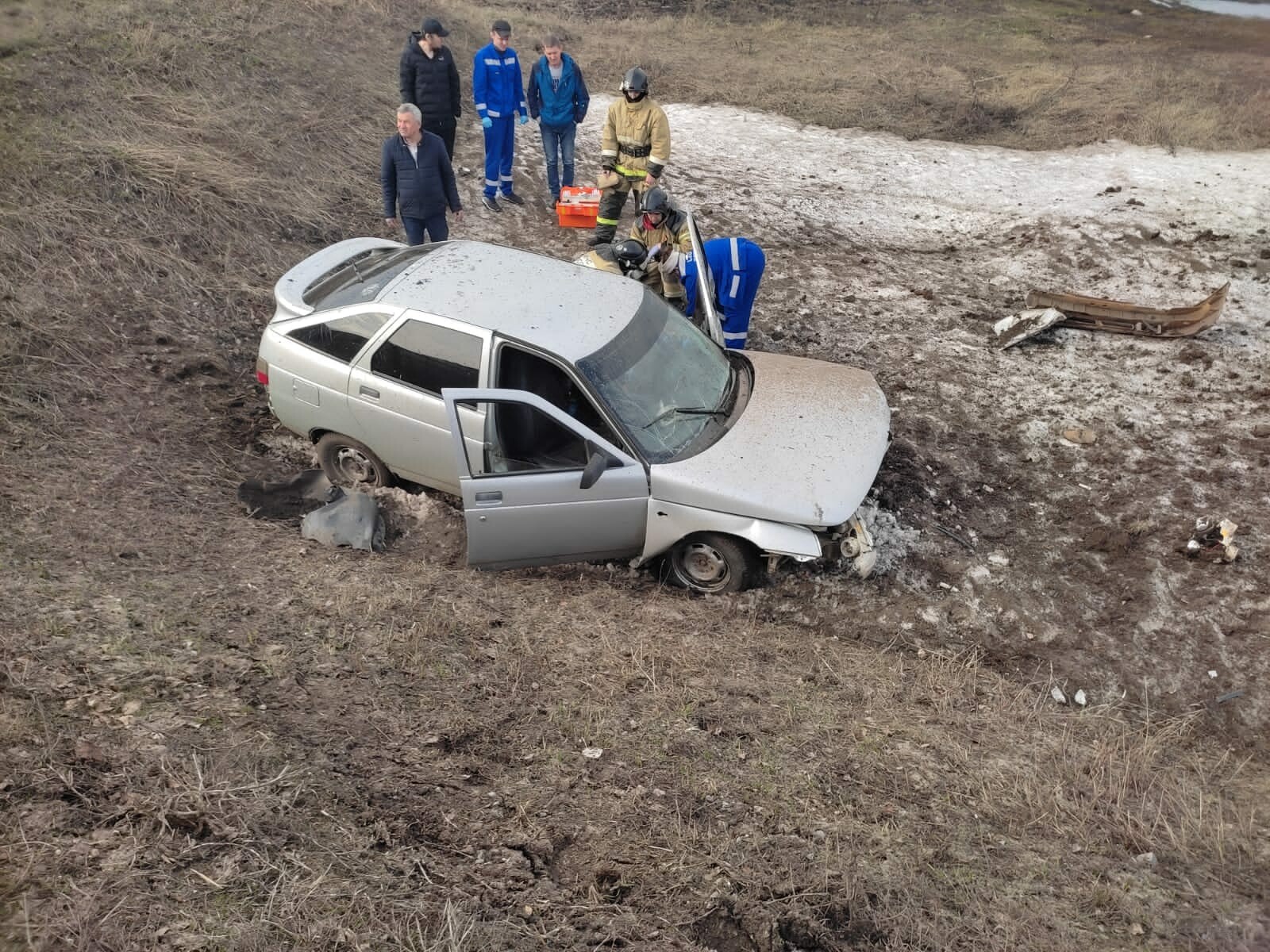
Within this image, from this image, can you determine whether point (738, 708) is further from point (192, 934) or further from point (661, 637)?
point (192, 934)

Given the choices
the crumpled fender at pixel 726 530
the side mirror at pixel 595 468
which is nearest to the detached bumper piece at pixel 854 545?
the crumpled fender at pixel 726 530

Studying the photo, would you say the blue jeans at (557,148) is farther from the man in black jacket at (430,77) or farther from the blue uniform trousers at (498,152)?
the man in black jacket at (430,77)

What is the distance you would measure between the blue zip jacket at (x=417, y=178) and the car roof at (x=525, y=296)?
1.94 metres

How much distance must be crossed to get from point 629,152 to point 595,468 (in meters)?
5.14

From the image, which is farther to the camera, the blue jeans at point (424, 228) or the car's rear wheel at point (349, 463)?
the blue jeans at point (424, 228)

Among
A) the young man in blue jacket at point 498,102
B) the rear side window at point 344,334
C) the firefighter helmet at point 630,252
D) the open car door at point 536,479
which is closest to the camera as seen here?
the open car door at point 536,479

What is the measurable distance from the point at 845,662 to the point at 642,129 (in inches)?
238

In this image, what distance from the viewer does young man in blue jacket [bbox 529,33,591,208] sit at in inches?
375

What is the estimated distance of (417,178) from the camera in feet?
24.5

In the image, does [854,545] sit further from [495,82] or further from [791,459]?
[495,82]

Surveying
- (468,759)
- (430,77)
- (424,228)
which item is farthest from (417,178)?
(468,759)

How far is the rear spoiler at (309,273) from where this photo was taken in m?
5.87

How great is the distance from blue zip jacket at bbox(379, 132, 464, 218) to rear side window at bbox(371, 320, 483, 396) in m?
2.75

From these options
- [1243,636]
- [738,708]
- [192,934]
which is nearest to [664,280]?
[738,708]
